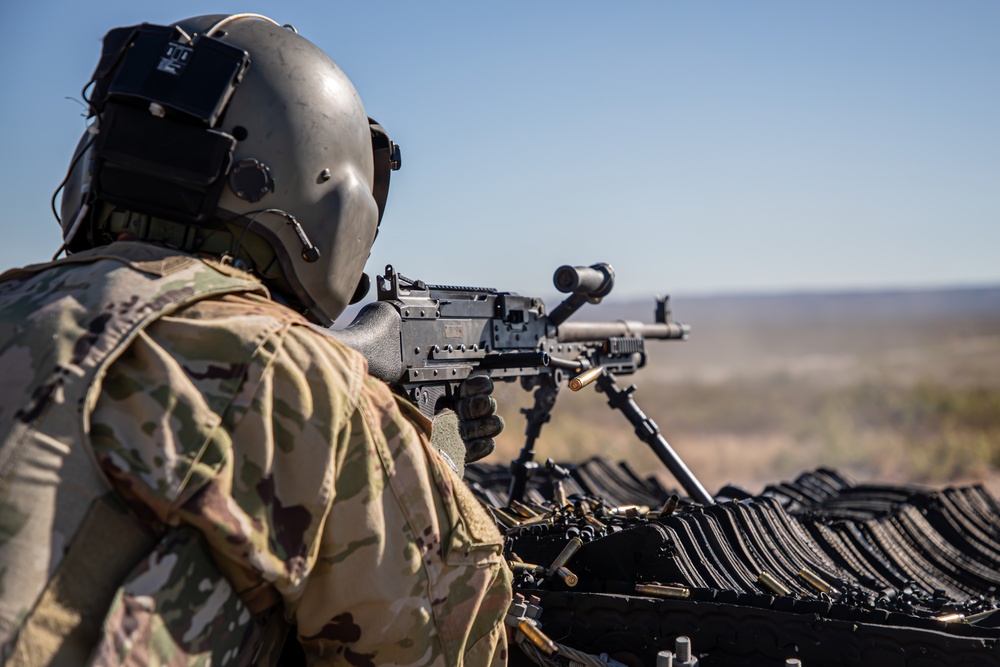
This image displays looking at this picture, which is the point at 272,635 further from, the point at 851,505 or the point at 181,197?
the point at 851,505

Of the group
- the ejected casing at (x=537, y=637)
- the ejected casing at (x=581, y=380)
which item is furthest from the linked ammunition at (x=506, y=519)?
the ejected casing at (x=537, y=637)

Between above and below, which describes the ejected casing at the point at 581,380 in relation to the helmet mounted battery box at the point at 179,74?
below

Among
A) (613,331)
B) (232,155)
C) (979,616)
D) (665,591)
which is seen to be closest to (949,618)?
(979,616)

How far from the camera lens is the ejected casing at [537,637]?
327 cm

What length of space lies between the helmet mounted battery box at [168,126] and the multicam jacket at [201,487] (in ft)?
0.86

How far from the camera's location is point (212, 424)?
178cm

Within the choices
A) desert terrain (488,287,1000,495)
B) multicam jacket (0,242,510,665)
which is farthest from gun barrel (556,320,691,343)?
multicam jacket (0,242,510,665)

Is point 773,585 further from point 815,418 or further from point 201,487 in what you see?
point 815,418

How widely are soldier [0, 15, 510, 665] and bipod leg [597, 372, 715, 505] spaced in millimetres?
3610

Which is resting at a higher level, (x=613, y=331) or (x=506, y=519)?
(x=613, y=331)

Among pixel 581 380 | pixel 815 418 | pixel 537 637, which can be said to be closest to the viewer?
pixel 537 637

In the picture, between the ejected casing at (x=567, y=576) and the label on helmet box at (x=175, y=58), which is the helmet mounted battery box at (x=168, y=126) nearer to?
the label on helmet box at (x=175, y=58)

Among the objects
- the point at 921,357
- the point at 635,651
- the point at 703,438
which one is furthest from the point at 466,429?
the point at 921,357

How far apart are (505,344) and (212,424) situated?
3.97 meters
